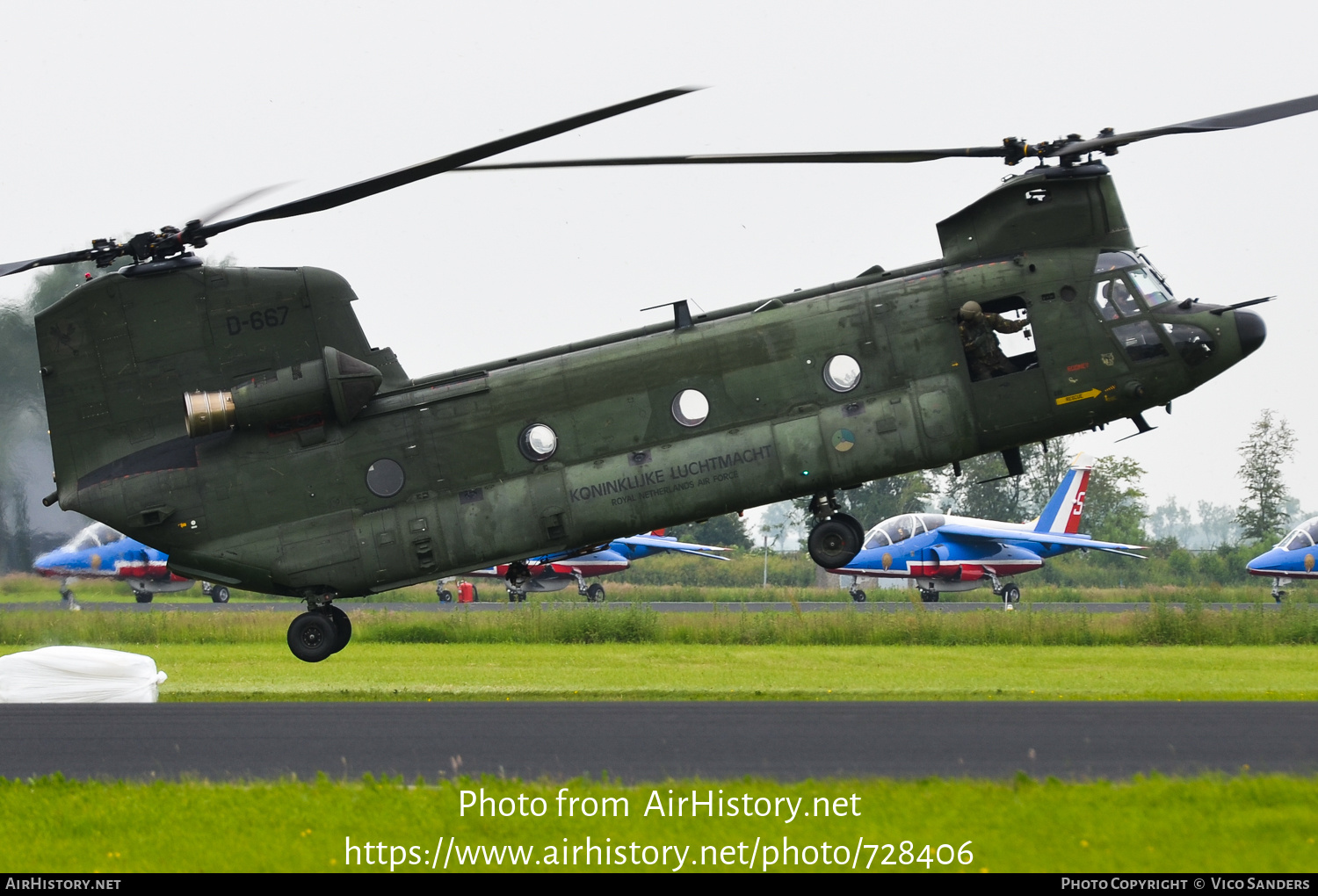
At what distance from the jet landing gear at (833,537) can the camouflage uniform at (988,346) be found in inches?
87.5

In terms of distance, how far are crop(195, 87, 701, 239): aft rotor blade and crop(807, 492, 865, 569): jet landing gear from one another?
563 cm

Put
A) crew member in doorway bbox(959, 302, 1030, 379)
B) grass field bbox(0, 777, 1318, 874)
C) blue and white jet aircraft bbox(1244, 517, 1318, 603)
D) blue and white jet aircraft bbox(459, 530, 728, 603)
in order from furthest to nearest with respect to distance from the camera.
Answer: blue and white jet aircraft bbox(459, 530, 728, 603) → blue and white jet aircraft bbox(1244, 517, 1318, 603) → crew member in doorway bbox(959, 302, 1030, 379) → grass field bbox(0, 777, 1318, 874)

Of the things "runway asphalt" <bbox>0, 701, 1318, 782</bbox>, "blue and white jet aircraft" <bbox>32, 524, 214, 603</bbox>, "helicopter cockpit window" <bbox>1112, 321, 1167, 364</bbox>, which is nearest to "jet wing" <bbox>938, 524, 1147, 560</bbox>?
"blue and white jet aircraft" <bbox>32, 524, 214, 603</bbox>

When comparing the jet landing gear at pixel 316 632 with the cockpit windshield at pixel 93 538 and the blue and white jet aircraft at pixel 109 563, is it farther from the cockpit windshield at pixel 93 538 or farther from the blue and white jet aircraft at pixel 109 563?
the cockpit windshield at pixel 93 538

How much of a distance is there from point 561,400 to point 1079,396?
596 centimetres

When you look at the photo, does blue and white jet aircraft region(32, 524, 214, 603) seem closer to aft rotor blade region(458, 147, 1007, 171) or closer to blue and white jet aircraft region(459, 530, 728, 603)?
blue and white jet aircraft region(459, 530, 728, 603)

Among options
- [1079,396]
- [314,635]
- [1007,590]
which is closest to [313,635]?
[314,635]

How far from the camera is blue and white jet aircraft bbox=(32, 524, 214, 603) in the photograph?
5272 centimetres

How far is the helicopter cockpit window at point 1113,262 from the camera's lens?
52.1ft

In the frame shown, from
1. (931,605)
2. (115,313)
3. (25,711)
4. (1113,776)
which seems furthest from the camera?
(931,605)
